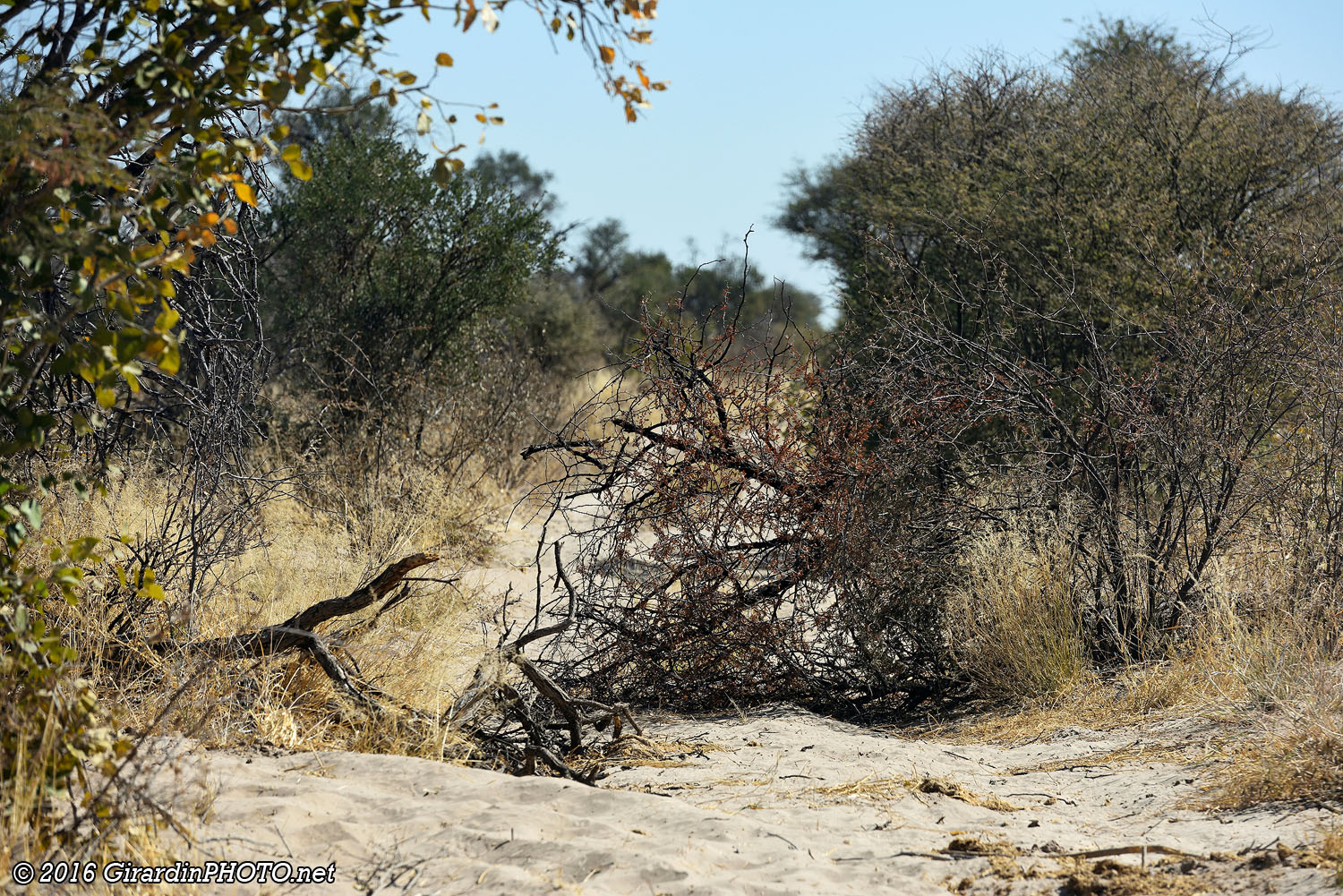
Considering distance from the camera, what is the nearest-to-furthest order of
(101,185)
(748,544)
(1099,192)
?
(101,185)
(748,544)
(1099,192)

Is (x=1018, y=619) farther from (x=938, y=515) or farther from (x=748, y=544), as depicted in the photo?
(x=748, y=544)

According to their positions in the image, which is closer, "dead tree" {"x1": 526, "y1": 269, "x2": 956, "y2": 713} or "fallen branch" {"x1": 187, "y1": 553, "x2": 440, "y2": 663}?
"fallen branch" {"x1": 187, "y1": 553, "x2": 440, "y2": 663}

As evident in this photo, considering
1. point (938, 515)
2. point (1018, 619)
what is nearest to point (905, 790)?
point (1018, 619)

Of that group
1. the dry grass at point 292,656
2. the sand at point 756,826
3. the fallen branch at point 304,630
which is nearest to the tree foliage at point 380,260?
the dry grass at point 292,656

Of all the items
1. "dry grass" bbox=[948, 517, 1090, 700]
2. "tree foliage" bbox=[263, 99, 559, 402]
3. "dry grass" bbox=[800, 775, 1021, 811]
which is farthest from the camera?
"tree foliage" bbox=[263, 99, 559, 402]

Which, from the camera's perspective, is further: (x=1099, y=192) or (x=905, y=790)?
(x=1099, y=192)

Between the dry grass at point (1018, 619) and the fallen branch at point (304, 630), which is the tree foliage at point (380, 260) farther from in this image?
the dry grass at point (1018, 619)

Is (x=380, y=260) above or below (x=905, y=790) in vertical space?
above

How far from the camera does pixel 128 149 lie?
11.4ft

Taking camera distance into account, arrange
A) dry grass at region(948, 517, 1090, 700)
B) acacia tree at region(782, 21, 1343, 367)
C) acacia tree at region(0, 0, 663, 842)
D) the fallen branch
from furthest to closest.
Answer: acacia tree at region(782, 21, 1343, 367), dry grass at region(948, 517, 1090, 700), the fallen branch, acacia tree at region(0, 0, 663, 842)

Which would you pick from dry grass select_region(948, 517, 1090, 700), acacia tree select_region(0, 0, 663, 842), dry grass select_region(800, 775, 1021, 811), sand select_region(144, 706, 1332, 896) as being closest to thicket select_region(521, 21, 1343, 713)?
dry grass select_region(948, 517, 1090, 700)

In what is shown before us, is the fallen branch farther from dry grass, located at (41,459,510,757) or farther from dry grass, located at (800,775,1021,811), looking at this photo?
dry grass, located at (800,775,1021,811)

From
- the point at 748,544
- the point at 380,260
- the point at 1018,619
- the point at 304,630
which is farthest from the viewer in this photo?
the point at 380,260

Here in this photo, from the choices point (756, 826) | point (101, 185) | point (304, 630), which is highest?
point (101, 185)
